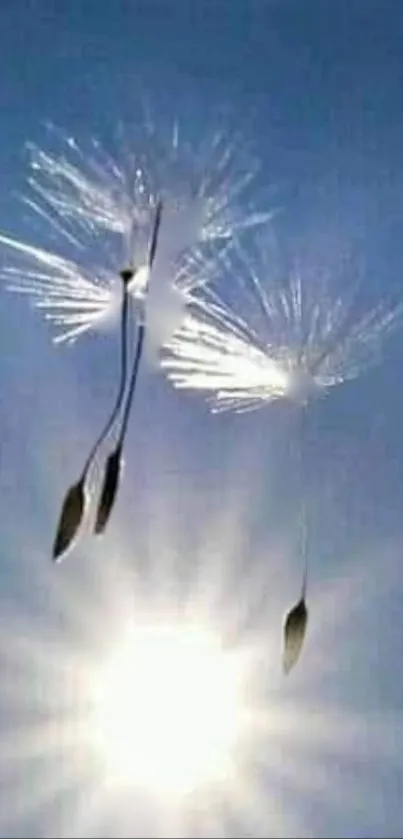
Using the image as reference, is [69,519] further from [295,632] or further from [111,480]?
[295,632]

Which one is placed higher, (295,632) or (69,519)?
(69,519)

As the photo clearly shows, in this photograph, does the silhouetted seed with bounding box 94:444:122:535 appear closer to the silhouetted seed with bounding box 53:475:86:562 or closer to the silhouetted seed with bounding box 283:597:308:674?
the silhouetted seed with bounding box 53:475:86:562

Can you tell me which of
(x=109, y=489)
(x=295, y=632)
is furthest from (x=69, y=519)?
(x=295, y=632)

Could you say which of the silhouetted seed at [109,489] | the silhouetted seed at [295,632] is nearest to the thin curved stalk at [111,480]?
the silhouetted seed at [109,489]

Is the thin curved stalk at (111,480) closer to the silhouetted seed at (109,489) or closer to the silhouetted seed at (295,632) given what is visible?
the silhouetted seed at (109,489)

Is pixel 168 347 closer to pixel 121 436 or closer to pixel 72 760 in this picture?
pixel 121 436

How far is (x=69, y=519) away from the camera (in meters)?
1.93

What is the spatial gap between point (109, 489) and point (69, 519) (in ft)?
0.24

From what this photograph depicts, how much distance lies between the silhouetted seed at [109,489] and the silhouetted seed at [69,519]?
40 mm

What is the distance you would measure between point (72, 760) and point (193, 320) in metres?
1.47

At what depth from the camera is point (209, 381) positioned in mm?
2457

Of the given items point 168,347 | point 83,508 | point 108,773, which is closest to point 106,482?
point 83,508

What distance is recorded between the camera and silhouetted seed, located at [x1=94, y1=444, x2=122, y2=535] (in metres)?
1.88

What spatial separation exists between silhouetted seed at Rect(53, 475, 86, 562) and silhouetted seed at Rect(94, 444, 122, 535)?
1.6 inches
